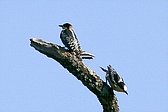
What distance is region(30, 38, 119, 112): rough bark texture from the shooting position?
7.81 metres

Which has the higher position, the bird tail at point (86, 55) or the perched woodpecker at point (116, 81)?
the bird tail at point (86, 55)

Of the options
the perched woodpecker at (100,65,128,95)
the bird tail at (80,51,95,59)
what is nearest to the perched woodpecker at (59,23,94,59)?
the bird tail at (80,51,95,59)

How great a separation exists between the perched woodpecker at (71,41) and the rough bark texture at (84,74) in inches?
26.2

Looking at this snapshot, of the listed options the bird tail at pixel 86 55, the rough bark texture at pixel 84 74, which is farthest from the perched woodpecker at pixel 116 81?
the bird tail at pixel 86 55

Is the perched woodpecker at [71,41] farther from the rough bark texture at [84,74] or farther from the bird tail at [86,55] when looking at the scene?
the rough bark texture at [84,74]

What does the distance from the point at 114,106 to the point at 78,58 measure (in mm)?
1039

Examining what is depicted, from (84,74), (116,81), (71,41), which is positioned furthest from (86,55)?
(84,74)

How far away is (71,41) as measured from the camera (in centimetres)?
1024

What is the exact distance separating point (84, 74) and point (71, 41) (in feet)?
8.20

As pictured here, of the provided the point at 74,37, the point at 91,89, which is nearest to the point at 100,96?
the point at 91,89

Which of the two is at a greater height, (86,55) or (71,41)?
(71,41)

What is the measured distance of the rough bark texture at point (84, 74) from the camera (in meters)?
7.81

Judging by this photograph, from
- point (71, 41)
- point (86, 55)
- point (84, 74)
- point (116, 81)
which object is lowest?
point (84, 74)

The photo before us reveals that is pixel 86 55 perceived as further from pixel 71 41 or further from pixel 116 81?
pixel 71 41
